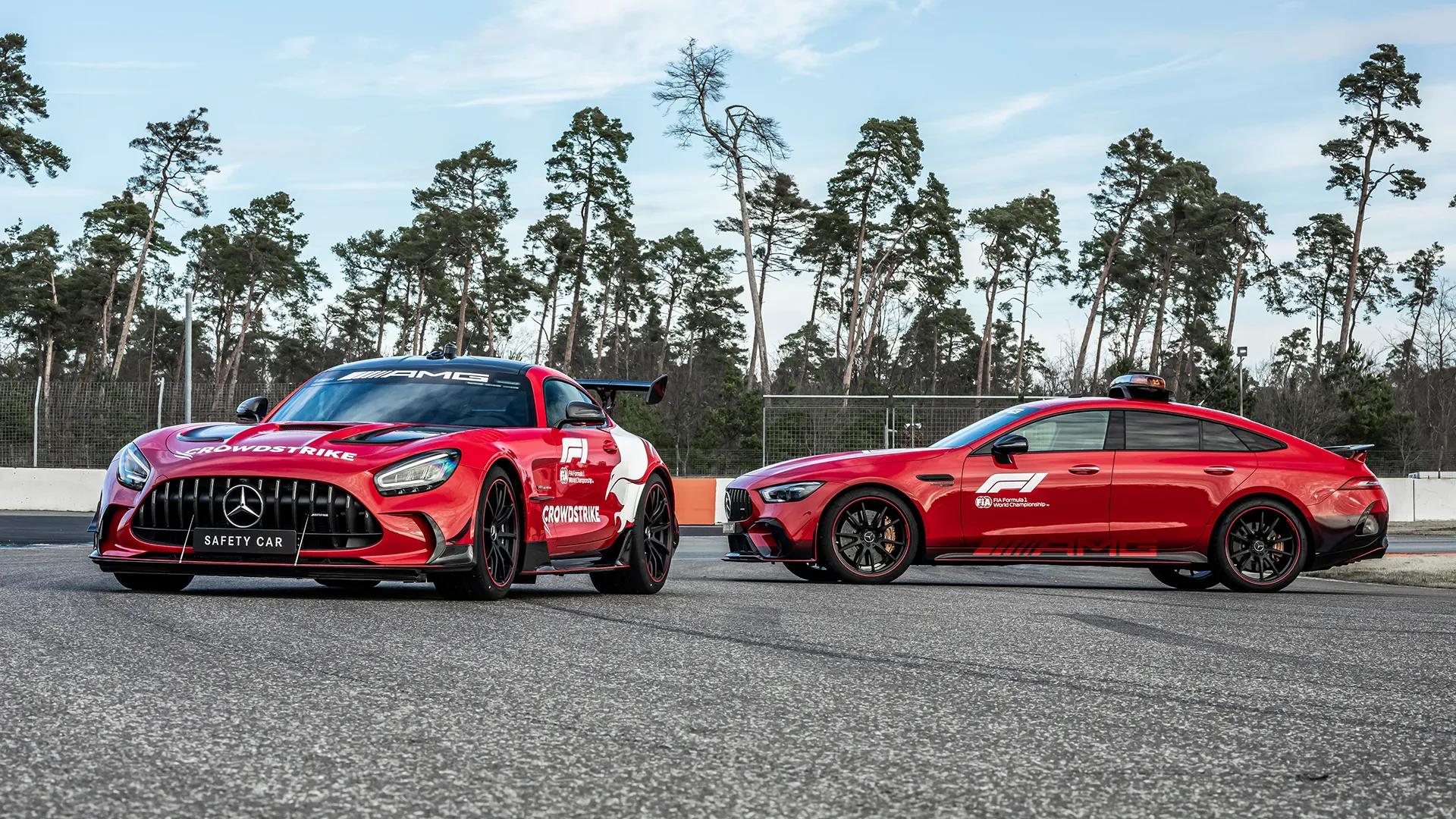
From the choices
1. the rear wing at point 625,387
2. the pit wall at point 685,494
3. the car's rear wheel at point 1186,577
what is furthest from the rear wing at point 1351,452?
the pit wall at point 685,494

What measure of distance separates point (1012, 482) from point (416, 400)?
4.98 metres

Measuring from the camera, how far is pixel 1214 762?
3.72 meters

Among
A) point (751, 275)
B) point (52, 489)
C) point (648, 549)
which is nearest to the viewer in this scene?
point (648, 549)

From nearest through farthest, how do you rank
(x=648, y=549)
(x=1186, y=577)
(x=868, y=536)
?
(x=648, y=549) → (x=868, y=536) → (x=1186, y=577)

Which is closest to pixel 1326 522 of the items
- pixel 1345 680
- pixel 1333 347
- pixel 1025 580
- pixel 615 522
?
pixel 1025 580

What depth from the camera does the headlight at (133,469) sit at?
7.82m

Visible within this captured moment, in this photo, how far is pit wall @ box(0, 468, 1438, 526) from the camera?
94.3 ft

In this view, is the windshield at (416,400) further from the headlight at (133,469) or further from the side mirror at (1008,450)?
the side mirror at (1008,450)

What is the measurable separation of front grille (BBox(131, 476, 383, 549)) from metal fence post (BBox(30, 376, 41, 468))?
81.6 ft

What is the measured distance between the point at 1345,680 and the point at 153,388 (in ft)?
93.8

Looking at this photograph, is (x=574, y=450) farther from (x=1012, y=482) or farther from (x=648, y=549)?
(x=1012, y=482)

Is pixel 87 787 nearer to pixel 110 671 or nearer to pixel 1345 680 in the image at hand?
pixel 110 671

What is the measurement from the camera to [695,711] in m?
4.37

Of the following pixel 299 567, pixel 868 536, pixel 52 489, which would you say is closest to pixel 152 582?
pixel 299 567
